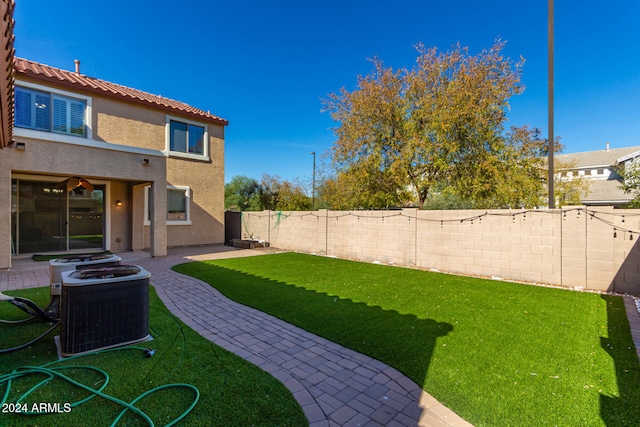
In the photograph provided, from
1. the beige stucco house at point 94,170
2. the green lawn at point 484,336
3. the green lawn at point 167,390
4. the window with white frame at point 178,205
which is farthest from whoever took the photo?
the window with white frame at point 178,205

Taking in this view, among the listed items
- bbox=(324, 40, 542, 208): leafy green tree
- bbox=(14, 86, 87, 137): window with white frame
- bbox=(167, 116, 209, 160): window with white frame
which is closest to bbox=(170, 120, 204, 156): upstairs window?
bbox=(167, 116, 209, 160): window with white frame

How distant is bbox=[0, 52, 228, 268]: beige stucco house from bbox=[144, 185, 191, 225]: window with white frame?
0.04 m

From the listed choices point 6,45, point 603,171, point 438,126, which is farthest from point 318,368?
point 603,171

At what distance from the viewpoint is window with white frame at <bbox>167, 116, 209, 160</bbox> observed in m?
13.7

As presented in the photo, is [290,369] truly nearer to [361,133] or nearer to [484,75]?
[361,133]

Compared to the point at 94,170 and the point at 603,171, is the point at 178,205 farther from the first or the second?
the point at 603,171

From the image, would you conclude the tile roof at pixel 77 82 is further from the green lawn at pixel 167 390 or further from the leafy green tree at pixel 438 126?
the green lawn at pixel 167 390

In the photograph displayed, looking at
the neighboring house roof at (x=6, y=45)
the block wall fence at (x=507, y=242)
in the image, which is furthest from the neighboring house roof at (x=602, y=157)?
the neighboring house roof at (x=6, y=45)

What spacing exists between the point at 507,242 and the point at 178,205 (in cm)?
1297

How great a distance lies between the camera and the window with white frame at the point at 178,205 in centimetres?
1362

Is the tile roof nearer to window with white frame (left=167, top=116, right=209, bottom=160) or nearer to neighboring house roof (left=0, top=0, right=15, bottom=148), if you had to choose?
window with white frame (left=167, top=116, right=209, bottom=160)

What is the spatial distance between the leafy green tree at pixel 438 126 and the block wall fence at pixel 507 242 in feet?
12.0

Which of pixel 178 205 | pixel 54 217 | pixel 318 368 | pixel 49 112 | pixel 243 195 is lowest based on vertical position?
pixel 318 368

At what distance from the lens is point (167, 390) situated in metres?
2.82
